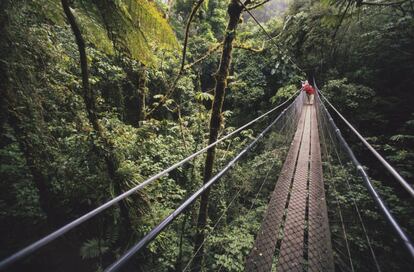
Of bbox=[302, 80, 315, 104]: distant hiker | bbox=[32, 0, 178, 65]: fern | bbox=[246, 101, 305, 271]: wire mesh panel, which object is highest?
bbox=[32, 0, 178, 65]: fern

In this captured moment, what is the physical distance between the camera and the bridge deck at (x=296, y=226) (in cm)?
148

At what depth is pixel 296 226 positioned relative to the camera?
1.80m

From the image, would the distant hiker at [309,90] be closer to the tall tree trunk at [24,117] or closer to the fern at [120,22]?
the fern at [120,22]

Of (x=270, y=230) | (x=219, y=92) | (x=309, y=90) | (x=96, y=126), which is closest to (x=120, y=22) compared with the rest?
(x=96, y=126)

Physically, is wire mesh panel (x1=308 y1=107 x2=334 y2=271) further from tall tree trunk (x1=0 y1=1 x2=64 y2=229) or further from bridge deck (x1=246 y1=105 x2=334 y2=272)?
tall tree trunk (x1=0 y1=1 x2=64 y2=229)

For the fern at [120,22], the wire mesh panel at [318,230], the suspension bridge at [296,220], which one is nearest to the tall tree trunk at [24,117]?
the fern at [120,22]

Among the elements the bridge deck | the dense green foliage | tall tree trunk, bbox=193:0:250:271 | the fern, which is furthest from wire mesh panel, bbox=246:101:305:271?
the fern

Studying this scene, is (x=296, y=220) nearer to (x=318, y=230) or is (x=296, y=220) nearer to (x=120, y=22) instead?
(x=318, y=230)

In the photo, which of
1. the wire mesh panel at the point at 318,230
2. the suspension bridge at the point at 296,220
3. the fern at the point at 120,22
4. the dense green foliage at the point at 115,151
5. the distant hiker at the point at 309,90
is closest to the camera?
the suspension bridge at the point at 296,220

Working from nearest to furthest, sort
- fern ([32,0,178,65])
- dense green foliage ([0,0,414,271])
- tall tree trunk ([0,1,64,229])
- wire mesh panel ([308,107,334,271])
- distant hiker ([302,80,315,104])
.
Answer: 1. wire mesh panel ([308,107,334,271])
2. tall tree trunk ([0,1,64,229])
3. fern ([32,0,178,65])
4. dense green foliage ([0,0,414,271])
5. distant hiker ([302,80,315,104])

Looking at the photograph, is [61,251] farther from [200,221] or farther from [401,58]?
[401,58]

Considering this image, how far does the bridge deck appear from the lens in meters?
1.48

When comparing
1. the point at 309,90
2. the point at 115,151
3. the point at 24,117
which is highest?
the point at 24,117

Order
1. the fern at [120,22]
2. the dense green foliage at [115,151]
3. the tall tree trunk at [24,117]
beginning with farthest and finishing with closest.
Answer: the dense green foliage at [115,151], the fern at [120,22], the tall tree trunk at [24,117]
